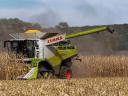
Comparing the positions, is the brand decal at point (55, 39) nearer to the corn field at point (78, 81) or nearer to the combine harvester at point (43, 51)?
the combine harvester at point (43, 51)

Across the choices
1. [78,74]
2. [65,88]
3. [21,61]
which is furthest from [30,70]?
[65,88]

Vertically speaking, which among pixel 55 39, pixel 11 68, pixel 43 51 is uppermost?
pixel 55 39

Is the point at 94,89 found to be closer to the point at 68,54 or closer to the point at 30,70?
the point at 30,70

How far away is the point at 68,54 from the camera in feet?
80.0

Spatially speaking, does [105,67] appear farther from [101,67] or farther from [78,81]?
[78,81]

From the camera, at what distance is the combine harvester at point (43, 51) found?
2292 centimetres

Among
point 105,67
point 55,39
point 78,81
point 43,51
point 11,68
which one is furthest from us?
point 105,67

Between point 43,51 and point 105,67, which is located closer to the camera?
point 43,51

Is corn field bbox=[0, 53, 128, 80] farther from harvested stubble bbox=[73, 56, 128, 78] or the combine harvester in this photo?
the combine harvester

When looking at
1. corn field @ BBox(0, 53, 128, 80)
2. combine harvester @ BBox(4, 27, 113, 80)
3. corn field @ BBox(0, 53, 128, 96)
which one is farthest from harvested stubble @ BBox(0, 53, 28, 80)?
corn field @ BBox(0, 53, 128, 80)

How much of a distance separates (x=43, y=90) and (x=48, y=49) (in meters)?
11.1

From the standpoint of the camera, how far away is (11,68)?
868 inches

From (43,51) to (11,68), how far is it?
1955 mm

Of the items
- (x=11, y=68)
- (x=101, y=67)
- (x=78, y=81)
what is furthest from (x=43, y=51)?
(x=101, y=67)
